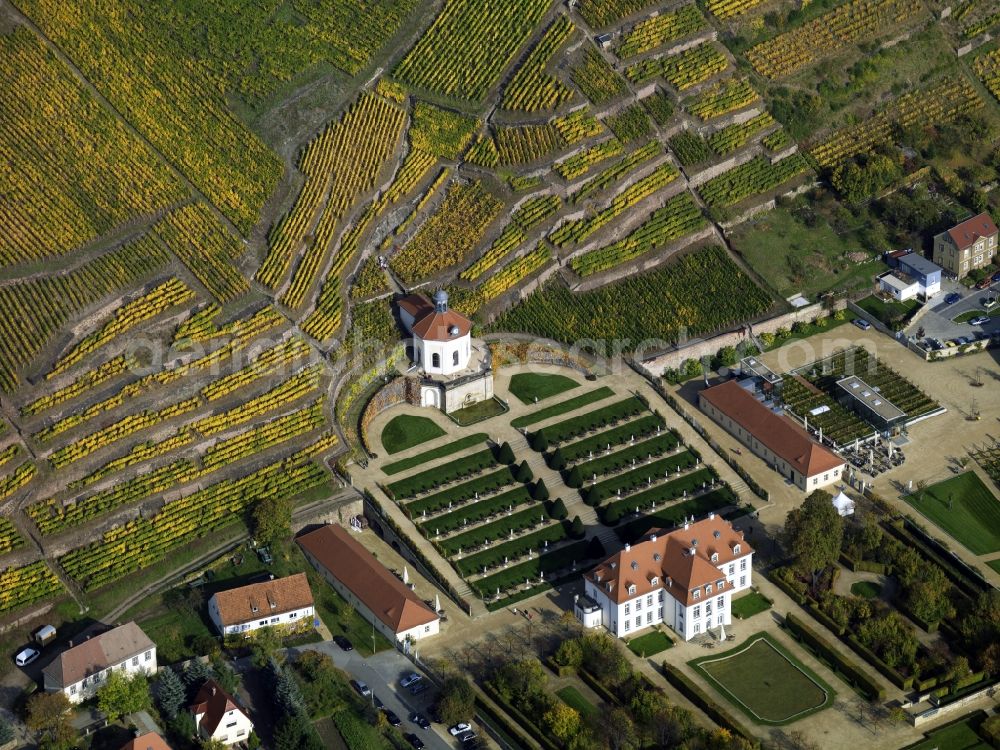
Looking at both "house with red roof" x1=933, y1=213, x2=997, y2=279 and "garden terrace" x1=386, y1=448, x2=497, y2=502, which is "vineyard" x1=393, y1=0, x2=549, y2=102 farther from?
"house with red roof" x1=933, y1=213, x2=997, y2=279

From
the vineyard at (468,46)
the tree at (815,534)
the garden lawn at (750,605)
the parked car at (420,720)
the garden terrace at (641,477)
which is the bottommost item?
the parked car at (420,720)

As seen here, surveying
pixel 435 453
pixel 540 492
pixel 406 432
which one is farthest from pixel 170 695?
pixel 406 432

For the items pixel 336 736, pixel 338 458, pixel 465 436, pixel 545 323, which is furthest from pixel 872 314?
pixel 336 736

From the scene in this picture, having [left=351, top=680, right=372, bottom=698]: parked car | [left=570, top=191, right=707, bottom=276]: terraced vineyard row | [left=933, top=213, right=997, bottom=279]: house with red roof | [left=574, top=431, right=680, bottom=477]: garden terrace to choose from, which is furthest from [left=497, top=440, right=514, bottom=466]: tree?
[left=933, top=213, right=997, bottom=279]: house with red roof

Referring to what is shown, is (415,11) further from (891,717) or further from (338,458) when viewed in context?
(891,717)

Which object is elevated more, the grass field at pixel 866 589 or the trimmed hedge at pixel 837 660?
the grass field at pixel 866 589

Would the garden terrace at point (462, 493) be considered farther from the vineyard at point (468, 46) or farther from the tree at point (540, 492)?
the vineyard at point (468, 46)

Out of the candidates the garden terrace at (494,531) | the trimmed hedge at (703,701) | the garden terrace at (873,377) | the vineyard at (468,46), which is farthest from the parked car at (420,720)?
the vineyard at (468,46)
